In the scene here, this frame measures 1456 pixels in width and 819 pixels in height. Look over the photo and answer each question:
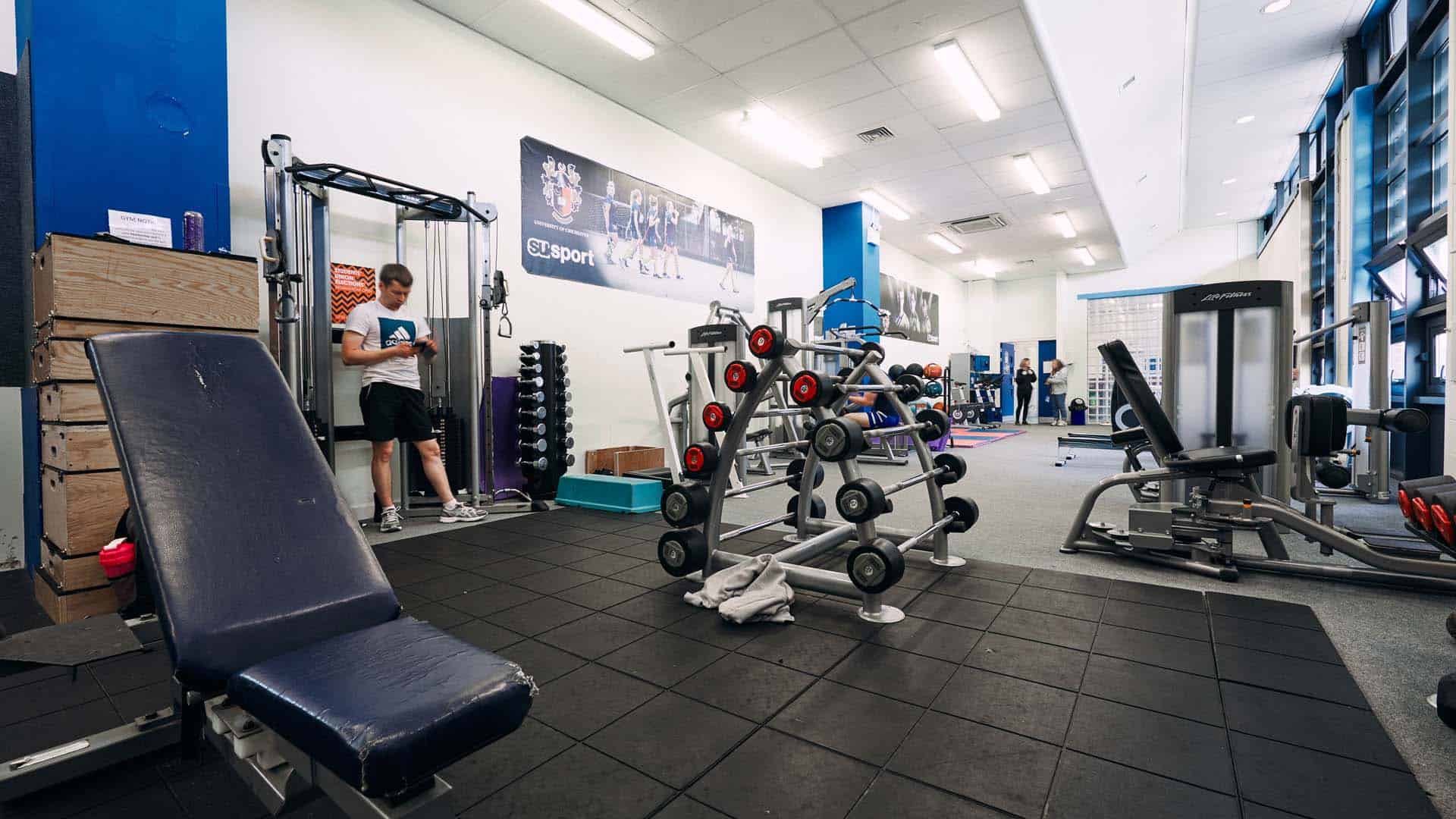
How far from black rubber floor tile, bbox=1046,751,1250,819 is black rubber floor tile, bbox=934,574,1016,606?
99cm

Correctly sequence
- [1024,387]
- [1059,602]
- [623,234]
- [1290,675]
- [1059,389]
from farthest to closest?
[1059,389], [1024,387], [623,234], [1059,602], [1290,675]

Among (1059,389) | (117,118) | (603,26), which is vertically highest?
(603,26)

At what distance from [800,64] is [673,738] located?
4.70 meters

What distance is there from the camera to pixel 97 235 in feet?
6.73

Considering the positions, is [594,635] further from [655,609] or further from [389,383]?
[389,383]

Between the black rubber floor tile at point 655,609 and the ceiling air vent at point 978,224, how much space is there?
8.15 meters

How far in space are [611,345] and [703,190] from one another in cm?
208

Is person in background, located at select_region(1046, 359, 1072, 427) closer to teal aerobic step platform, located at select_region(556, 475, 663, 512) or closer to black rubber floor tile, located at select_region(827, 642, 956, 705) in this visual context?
teal aerobic step platform, located at select_region(556, 475, 663, 512)

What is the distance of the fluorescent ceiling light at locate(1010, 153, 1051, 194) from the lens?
21.6ft

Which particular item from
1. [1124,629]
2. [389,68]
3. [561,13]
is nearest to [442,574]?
[1124,629]

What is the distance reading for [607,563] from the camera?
2756mm

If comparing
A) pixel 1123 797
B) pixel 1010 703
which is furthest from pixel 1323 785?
pixel 1010 703

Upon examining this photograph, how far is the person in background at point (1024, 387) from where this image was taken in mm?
12250

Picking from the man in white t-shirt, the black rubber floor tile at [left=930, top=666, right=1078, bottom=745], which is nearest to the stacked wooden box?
the man in white t-shirt
